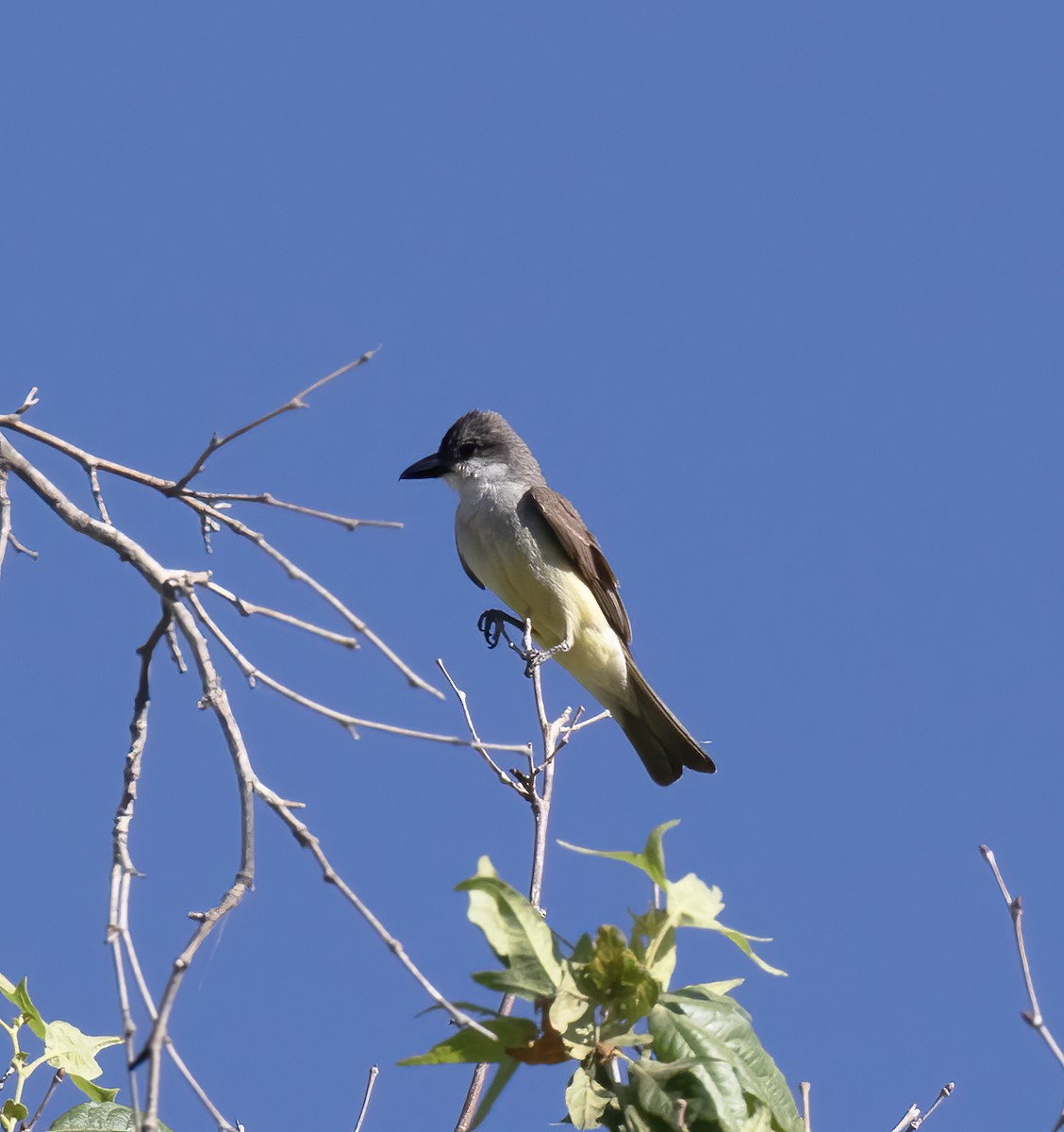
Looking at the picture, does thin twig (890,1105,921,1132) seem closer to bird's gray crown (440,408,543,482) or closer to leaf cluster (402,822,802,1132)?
leaf cluster (402,822,802,1132)

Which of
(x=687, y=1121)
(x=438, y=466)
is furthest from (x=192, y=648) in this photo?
(x=438, y=466)

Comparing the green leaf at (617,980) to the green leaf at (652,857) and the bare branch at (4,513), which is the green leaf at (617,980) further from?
the bare branch at (4,513)

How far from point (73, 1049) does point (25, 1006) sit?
0.13 meters

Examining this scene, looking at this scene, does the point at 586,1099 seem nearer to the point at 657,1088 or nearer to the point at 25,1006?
the point at 657,1088

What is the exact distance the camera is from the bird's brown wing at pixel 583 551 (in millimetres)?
8023

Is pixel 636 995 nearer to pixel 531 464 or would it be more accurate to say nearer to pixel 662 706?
pixel 662 706

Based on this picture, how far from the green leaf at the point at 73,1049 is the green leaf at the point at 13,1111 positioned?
130 mm

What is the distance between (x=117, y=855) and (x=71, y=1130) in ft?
2.24

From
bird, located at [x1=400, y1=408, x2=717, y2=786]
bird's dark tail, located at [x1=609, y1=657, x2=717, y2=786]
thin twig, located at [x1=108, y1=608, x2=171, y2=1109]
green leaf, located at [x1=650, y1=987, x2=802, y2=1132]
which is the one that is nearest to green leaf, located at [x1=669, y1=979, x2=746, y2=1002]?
green leaf, located at [x1=650, y1=987, x2=802, y2=1132]

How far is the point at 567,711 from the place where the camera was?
4.44m

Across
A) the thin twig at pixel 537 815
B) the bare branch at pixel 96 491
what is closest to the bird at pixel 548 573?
the thin twig at pixel 537 815

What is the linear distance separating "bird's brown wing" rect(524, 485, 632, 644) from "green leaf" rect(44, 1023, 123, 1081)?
17.9 ft

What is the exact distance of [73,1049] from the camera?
269 cm

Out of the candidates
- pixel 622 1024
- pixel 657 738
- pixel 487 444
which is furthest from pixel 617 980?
pixel 487 444
